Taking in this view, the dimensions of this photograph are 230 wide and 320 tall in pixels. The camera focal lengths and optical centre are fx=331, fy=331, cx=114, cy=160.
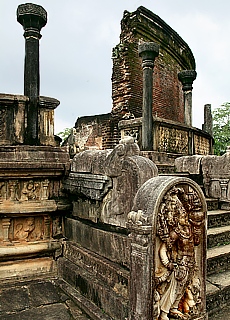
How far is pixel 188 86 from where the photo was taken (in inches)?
455

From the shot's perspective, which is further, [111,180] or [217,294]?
[217,294]

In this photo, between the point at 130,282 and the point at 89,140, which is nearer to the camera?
the point at 130,282

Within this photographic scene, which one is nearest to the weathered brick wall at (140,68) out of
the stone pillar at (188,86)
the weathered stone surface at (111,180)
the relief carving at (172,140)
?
the stone pillar at (188,86)

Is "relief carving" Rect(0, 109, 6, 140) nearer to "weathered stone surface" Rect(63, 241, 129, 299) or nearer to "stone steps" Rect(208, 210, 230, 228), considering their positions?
"weathered stone surface" Rect(63, 241, 129, 299)

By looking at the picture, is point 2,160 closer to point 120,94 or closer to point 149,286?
point 149,286

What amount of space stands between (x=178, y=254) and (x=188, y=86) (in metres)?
9.65

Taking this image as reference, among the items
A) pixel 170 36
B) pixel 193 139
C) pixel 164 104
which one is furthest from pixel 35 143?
pixel 170 36

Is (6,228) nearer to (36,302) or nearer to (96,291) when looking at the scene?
(36,302)

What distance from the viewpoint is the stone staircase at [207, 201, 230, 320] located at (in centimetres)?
337

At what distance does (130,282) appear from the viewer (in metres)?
2.64

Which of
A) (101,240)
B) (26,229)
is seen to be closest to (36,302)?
(101,240)

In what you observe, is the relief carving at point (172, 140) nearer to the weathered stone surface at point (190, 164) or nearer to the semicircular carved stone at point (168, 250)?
the weathered stone surface at point (190, 164)

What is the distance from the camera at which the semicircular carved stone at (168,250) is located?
246cm

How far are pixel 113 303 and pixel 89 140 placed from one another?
37.0 ft
